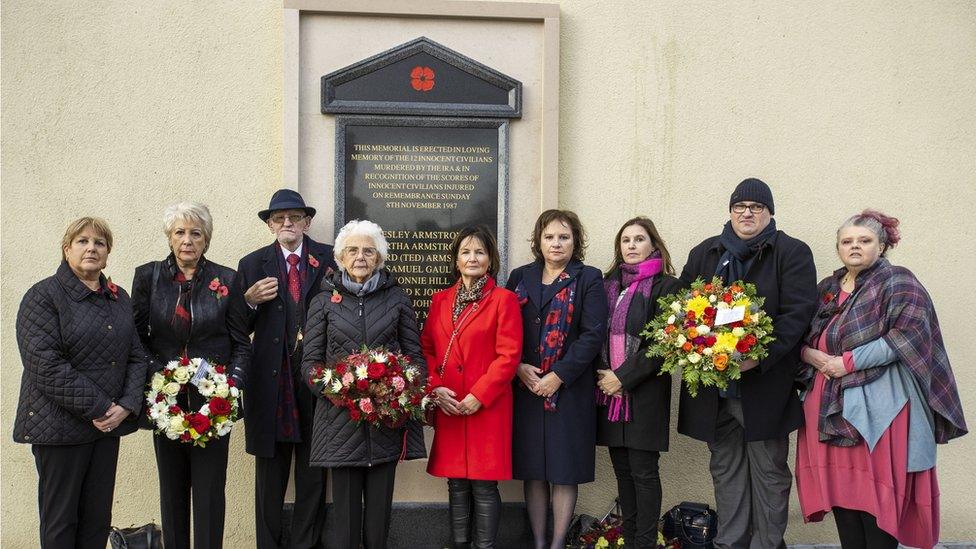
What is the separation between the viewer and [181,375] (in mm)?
3660

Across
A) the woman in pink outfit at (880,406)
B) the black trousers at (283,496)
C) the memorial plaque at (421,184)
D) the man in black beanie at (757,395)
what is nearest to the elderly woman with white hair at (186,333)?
the black trousers at (283,496)

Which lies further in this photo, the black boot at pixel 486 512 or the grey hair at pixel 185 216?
the black boot at pixel 486 512

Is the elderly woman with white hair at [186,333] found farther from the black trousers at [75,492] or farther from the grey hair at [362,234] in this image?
the grey hair at [362,234]

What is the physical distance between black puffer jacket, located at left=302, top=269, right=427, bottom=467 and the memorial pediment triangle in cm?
144

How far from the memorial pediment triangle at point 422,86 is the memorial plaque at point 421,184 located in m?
0.07

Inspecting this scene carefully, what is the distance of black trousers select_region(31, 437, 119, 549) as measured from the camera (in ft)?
11.5

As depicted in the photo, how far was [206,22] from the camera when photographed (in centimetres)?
484

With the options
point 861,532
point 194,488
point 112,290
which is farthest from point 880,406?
point 112,290

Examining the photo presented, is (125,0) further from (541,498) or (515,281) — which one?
(541,498)

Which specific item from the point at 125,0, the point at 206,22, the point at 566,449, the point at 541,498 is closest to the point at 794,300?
the point at 566,449

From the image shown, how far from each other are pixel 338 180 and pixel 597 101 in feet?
6.10

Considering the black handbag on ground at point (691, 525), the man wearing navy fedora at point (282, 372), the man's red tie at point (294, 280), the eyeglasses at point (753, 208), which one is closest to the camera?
the eyeglasses at point (753, 208)

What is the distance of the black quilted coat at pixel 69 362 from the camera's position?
3453 millimetres

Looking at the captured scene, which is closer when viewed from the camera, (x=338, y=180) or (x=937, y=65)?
(x=338, y=180)
